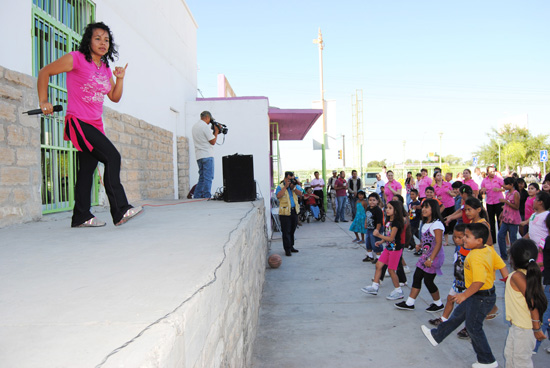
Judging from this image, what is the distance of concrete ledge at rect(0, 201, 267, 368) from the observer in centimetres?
127

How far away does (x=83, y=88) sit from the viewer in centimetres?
370

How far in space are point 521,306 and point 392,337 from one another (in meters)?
1.55

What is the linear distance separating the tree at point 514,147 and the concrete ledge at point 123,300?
51459 mm

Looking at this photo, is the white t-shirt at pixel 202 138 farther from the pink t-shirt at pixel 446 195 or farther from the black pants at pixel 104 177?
the pink t-shirt at pixel 446 195

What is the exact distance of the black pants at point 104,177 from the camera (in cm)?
377

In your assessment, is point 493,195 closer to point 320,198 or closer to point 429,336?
point 429,336

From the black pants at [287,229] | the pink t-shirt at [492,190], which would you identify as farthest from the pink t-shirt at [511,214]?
the black pants at [287,229]

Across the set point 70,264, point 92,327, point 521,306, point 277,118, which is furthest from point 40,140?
point 277,118

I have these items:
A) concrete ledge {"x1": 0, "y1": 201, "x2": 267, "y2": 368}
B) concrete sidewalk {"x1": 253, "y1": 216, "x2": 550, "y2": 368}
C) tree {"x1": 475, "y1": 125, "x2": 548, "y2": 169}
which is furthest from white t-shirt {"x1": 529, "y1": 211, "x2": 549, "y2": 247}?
tree {"x1": 475, "y1": 125, "x2": 548, "y2": 169}

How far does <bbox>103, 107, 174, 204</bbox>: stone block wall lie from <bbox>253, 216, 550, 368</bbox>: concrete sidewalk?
2.94 m

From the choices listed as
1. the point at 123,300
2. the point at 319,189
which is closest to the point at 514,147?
the point at 319,189

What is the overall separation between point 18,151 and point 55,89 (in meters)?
1.37

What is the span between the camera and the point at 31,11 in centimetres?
464

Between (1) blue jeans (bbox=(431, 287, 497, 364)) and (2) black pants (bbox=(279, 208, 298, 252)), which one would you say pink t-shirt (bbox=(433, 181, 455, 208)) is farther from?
(1) blue jeans (bbox=(431, 287, 497, 364))
